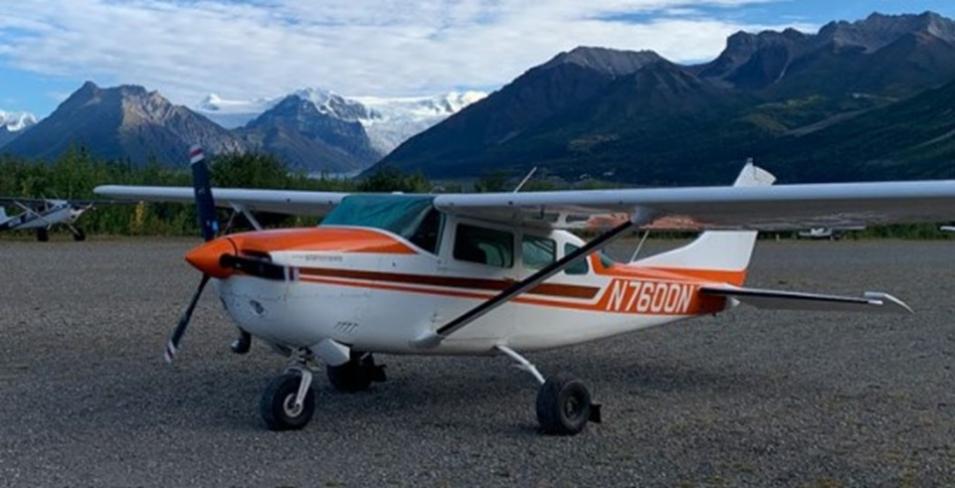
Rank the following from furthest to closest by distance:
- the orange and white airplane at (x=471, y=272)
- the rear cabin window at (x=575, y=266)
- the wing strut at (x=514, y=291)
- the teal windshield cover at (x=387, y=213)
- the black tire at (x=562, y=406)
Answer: the rear cabin window at (x=575, y=266), the teal windshield cover at (x=387, y=213), the wing strut at (x=514, y=291), the black tire at (x=562, y=406), the orange and white airplane at (x=471, y=272)

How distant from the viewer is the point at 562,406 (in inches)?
313

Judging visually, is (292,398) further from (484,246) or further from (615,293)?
(615,293)

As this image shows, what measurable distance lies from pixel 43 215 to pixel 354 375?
25848 mm

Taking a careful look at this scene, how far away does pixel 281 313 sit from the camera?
754 cm

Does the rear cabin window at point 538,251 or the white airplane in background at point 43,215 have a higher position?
Result: the rear cabin window at point 538,251

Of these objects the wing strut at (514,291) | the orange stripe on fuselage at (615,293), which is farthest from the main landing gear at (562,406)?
the orange stripe on fuselage at (615,293)

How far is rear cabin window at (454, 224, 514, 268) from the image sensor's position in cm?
859

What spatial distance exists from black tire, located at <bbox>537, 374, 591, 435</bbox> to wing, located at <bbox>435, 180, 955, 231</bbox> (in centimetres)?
130

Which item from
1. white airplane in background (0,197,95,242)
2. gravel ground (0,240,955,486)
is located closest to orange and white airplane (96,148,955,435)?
gravel ground (0,240,955,486)

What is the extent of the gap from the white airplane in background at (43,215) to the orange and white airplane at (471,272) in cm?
2555

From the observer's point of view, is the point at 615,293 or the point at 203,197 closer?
the point at 203,197

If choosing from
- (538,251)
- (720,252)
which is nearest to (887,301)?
(720,252)

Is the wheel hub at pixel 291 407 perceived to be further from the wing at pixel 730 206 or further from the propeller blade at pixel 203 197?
the wing at pixel 730 206

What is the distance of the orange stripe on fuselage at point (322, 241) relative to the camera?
7531 mm
